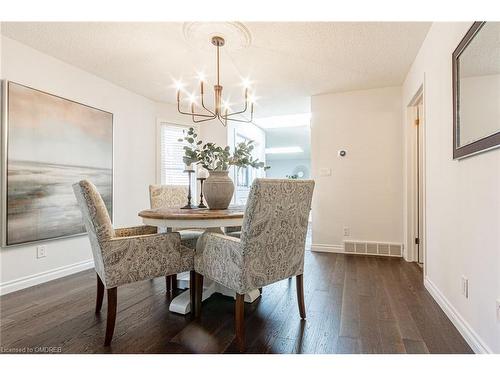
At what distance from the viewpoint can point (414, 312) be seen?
2.00 metres

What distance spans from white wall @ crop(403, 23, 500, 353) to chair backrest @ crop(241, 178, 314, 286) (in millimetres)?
913

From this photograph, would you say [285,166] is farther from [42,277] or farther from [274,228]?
[274,228]

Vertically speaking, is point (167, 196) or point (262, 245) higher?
point (167, 196)

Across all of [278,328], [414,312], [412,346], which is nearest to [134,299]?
[278,328]

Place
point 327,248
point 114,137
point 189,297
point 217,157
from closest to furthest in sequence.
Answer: point 189,297, point 217,157, point 114,137, point 327,248

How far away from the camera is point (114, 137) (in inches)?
141

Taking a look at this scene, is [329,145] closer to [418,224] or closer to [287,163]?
[418,224]

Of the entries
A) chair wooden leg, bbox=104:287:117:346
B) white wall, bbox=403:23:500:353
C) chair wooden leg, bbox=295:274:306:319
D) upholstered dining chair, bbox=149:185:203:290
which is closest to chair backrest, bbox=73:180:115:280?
chair wooden leg, bbox=104:287:117:346

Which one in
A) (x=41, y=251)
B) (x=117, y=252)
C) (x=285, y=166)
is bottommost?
(x=41, y=251)

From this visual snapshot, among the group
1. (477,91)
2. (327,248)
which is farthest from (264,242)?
(327,248)

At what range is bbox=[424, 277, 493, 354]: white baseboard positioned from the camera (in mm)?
1471

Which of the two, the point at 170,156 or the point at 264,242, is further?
the point at 170,156

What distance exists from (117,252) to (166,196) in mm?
1279

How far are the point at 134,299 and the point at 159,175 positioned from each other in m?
2.44
